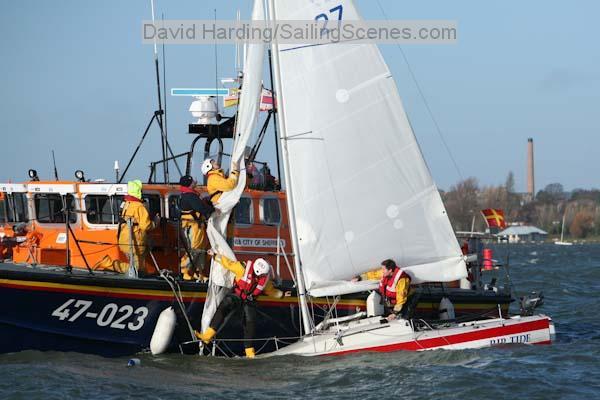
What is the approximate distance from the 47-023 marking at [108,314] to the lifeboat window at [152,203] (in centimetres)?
151

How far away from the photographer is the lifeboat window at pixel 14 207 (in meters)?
13.7

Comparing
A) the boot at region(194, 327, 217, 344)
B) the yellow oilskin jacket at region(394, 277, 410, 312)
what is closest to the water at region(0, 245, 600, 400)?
the boot at region(194, 327, 217, 344)

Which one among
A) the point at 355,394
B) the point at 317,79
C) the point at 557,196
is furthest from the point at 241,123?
the point at 557,196

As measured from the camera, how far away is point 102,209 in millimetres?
13516

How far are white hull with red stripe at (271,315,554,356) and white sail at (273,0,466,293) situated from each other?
2.20 feet

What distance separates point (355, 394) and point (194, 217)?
3481mm

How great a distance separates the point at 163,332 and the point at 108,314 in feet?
2.39

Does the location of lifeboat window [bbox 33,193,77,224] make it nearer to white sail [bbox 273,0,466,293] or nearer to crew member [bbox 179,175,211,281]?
crew member [bbox 179,175,211,281]

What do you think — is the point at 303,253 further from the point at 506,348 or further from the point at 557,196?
the point at 557,196

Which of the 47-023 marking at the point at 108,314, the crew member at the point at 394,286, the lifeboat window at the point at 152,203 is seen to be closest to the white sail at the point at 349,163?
the crew member at the point at 394,286

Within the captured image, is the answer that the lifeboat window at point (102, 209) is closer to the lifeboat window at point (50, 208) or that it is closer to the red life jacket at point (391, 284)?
the lifeboat window at point (50, 208)

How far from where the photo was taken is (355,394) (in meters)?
10.8

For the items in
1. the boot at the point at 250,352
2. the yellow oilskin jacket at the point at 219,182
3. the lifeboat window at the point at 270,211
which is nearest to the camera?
the yellow oilskin jacket at the point at 219,182

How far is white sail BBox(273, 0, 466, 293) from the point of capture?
12539mm
